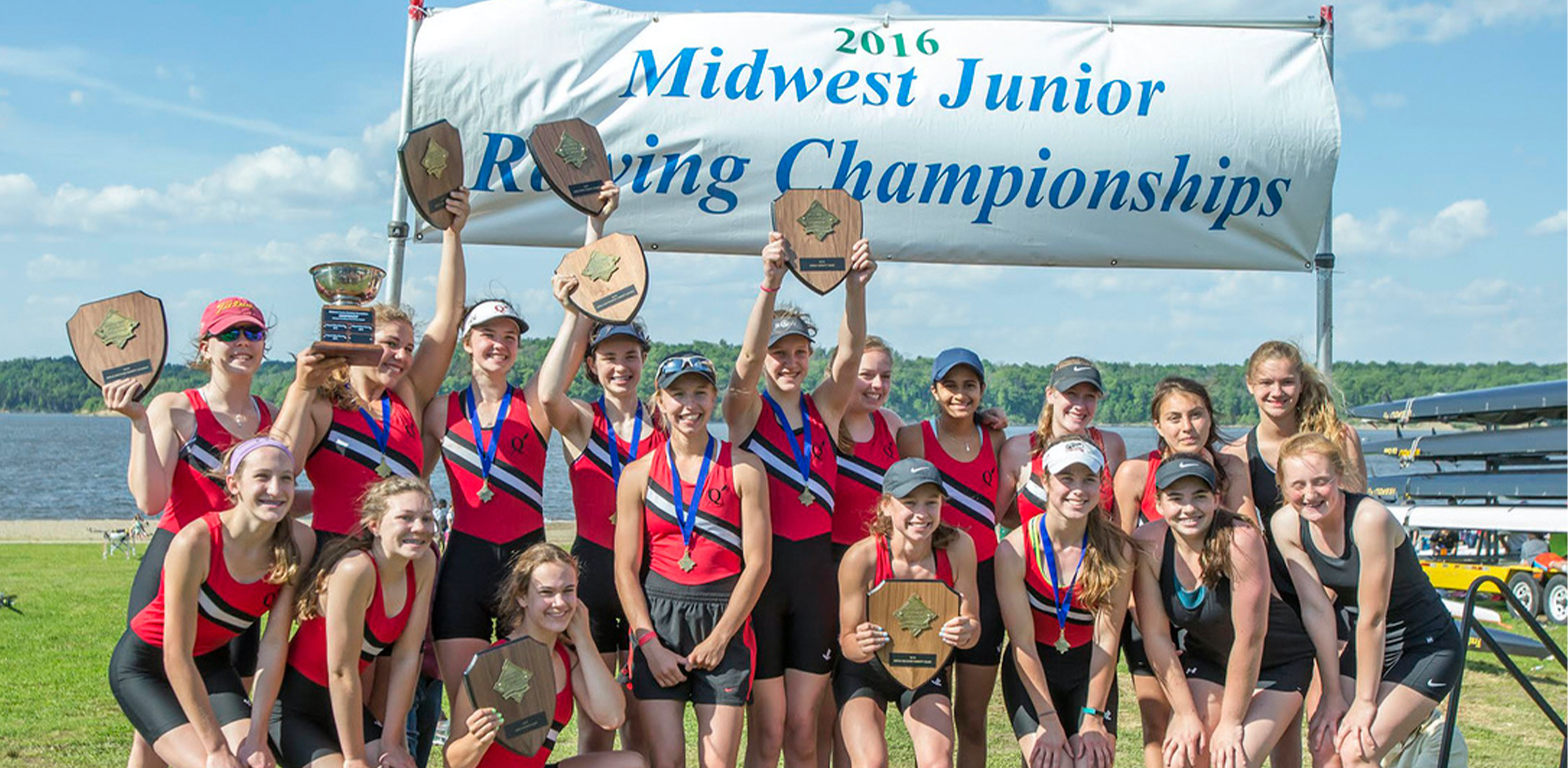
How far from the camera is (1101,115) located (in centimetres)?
648

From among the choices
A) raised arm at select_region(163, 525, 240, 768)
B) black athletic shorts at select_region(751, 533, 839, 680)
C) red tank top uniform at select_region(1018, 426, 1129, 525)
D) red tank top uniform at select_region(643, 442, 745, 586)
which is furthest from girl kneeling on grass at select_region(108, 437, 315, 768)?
red tank top uniform at select_region(1018, 426, 1129, 525)

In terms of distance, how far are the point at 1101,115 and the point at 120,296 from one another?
14.9ft

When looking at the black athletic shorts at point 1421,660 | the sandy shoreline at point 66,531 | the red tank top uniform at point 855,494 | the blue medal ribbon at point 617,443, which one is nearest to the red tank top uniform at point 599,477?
the blue medal ribbon at point 617,443

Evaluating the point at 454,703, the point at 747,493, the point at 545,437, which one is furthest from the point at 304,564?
the point at 747,493

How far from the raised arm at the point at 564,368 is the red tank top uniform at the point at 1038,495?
6.30 feet

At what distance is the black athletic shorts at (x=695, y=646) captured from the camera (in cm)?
490

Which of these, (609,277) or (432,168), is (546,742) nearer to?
(609,277)

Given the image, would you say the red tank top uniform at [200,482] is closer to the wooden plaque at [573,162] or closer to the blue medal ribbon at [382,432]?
the blue medal ribbon at [382,432]

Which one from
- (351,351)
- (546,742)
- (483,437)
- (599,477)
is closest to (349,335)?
(351,351)

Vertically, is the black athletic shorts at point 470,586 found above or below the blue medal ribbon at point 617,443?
below

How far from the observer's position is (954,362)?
18.0 feet

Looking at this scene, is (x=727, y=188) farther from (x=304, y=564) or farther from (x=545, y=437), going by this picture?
(x=304, y=564)

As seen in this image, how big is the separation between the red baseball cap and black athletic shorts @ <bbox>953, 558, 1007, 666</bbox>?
117 inches

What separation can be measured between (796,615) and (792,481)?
535mm
